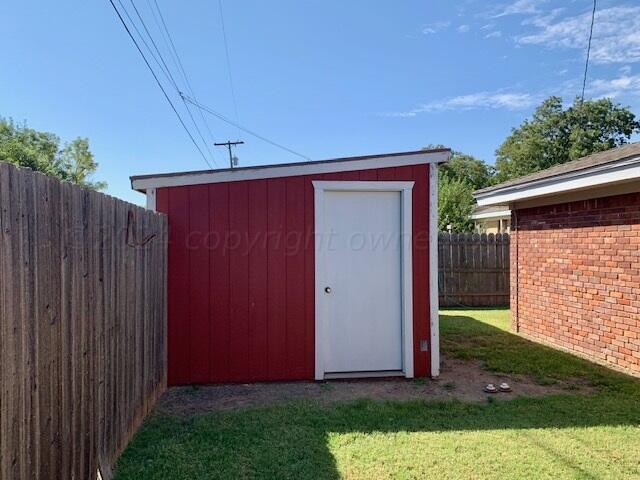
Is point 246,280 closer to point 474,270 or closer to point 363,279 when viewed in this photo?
point 363,279

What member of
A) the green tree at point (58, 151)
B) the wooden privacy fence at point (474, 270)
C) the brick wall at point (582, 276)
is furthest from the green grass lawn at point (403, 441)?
the green tree at point (58, 151)

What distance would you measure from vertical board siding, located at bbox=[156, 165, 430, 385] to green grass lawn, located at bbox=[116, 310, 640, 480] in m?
0.95

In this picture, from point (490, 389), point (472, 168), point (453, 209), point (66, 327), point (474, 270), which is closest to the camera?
point (66, 327)

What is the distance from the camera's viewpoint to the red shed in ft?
16.6

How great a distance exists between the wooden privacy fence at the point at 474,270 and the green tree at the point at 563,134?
23.9 m

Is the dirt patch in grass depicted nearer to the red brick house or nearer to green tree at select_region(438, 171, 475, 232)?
the red brick house

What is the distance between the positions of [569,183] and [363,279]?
10.6 ft

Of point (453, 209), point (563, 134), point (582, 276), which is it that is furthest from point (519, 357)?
point (563, 134)

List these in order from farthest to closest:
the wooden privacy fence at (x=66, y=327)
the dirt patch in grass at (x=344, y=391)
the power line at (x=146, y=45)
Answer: the power line at (x=146, y=45)
the dirt patch in grass at (x=344, y=391)
the wooden privacy fence at (x=66, y=327)

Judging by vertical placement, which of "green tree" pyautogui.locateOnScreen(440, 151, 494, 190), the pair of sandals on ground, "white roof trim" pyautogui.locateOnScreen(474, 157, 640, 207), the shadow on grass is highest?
"green tree" pyautogui.locateOnScreen(440, 151, 494, 190)

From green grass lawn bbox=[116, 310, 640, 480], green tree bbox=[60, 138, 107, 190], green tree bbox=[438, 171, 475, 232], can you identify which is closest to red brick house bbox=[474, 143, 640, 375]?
green grass lawn bbox=[116, 310, 640, 480]

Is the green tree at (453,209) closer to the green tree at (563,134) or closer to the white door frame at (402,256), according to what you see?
the white door frame at (402,256)

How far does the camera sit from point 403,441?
3.50 meters

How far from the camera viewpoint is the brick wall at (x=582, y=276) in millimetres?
5566
